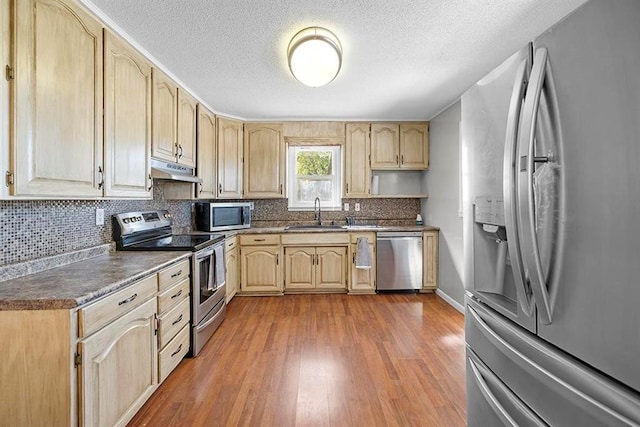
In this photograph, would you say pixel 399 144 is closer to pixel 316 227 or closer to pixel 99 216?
pixel 316 227

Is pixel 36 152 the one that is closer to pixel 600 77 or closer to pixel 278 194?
pixel 600 77

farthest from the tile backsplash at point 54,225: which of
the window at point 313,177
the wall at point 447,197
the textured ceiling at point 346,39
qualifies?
the wall at point 447,197

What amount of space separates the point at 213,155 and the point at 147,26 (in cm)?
184

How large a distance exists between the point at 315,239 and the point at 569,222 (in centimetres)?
337

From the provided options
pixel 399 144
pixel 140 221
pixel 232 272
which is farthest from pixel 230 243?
pixel 399 144

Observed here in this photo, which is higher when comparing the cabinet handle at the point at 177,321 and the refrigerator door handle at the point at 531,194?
the refrigerator door handle at the point at 531,194

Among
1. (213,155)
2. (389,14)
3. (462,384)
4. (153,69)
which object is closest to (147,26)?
(153,69)

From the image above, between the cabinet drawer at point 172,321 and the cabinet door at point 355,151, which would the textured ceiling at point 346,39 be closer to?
the cabinet door at point 355,151

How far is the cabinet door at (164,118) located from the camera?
2.53m

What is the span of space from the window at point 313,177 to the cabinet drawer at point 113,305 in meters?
2.90

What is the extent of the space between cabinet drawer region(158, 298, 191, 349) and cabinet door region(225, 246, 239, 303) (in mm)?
1217

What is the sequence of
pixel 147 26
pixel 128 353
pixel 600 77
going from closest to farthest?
pixel 600 77
pixel 128 353
pixel 147 26

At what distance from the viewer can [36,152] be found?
1.43 m

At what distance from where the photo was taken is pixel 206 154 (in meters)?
3.66
